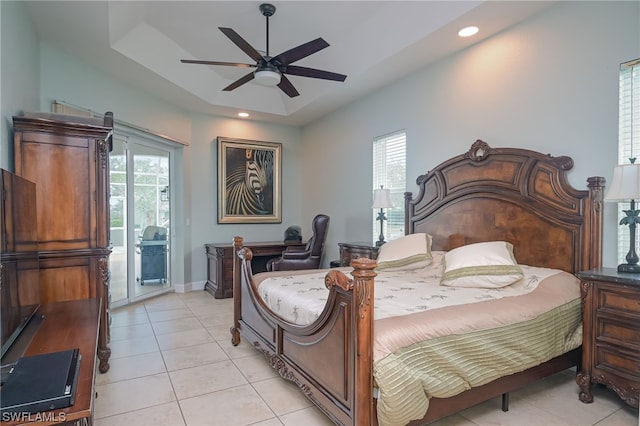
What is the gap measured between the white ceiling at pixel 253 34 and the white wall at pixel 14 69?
222 millimetres

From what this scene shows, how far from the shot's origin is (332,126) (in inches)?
230

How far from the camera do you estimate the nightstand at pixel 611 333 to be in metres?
2.09

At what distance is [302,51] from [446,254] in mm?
2186

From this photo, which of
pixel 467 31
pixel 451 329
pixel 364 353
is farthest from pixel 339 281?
pixel 467 31

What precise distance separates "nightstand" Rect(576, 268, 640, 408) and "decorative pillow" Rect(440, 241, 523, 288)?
0.45m

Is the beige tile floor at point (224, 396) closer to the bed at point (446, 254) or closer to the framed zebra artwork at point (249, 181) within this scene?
the bed at point (446, 254)

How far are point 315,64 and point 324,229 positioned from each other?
2.32 metres

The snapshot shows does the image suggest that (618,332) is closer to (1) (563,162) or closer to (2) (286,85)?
(1) (563,162)

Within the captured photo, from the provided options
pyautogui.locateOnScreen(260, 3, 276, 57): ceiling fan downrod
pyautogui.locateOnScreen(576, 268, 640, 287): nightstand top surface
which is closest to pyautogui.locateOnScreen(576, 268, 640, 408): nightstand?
pyautogui.locateOnScreen(576, 268, 640, 287): nightstand top surface

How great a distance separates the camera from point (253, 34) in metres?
4.06

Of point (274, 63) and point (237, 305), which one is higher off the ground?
point (274, 63)

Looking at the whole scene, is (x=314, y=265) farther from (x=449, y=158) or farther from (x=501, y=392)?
(x=501, y=392)
